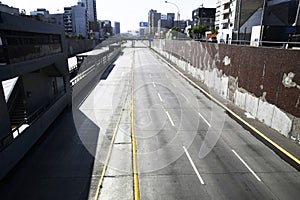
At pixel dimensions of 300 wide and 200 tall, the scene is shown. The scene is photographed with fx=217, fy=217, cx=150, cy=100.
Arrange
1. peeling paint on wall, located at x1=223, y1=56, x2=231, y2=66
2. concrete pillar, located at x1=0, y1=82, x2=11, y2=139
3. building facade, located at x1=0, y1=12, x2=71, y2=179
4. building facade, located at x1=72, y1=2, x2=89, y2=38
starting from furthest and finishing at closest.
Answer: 1. building facade, located at x1=72, y1=2, x2=89, y2=38
2. peeling paint on wall, located at x1=223, y1=56, x2=231, y2=66
3. concrete pillar, located at x1=0, y1=82, x2=11, y2=139
4. building facade, located at x1=0, y1=12, x2=71, y2=179

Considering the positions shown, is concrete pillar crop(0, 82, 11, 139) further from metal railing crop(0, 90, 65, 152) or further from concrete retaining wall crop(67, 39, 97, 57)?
concrete retaining wall crop(67, 39, 97, 57)

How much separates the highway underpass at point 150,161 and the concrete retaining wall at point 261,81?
247 centimetres

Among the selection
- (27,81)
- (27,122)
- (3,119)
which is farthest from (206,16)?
(3,119)

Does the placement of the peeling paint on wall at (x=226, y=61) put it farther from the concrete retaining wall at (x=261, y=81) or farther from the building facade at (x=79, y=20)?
the building facade at (x=79, y=20)

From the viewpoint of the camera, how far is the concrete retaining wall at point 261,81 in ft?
49.9

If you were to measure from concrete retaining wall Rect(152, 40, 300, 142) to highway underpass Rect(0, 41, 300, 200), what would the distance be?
247cm

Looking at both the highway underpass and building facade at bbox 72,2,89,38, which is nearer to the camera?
the highway underpass

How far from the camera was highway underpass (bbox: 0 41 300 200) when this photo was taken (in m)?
10.3

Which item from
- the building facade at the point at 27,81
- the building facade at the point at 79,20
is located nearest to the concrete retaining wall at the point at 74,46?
the building facade at the point at 27,81

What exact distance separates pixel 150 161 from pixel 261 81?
12340 millimetres

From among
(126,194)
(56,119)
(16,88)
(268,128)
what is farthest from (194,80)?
Answer: (126,194)

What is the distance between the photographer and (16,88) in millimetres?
17406

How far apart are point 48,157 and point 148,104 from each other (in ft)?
41.2

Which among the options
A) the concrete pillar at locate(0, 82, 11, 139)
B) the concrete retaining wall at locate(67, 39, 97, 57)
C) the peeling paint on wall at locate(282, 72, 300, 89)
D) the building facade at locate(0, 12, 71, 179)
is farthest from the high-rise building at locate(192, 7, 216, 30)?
the concrete pillar at locate(0, 82, 11, 139)
